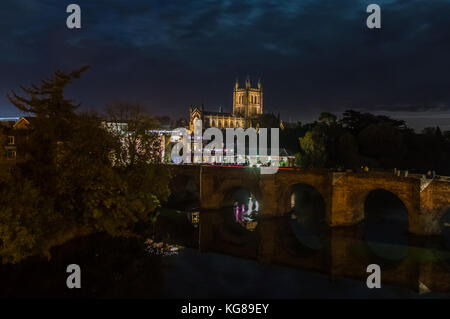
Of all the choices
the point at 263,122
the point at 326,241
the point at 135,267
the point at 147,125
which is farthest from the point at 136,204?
the point at 263,122

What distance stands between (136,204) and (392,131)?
185 ft

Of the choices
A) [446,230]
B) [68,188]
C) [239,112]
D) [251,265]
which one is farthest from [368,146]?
[239,112]

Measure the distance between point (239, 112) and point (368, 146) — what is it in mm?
94712

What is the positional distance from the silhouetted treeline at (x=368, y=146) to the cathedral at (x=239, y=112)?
5215 cm

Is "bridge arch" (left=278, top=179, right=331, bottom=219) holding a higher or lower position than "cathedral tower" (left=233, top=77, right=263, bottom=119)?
lower

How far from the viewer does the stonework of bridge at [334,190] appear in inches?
1309

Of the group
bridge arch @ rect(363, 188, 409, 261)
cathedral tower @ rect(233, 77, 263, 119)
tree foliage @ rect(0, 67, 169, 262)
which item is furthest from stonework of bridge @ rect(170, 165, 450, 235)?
cathedral tower @ rect(233, 77, 263, 119)

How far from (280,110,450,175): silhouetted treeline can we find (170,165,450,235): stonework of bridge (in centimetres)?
1579

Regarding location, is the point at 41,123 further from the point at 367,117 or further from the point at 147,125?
the point at 367,117

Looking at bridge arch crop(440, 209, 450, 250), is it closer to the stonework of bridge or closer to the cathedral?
the stonework of bridge

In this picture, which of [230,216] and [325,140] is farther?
[325,140]

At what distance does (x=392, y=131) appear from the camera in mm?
69125

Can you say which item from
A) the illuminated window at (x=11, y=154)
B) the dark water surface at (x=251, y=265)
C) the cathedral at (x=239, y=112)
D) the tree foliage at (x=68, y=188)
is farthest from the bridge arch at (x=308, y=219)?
the cathedral at (x=239, y=112)

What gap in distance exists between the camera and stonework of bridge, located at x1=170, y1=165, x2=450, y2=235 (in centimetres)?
3325
